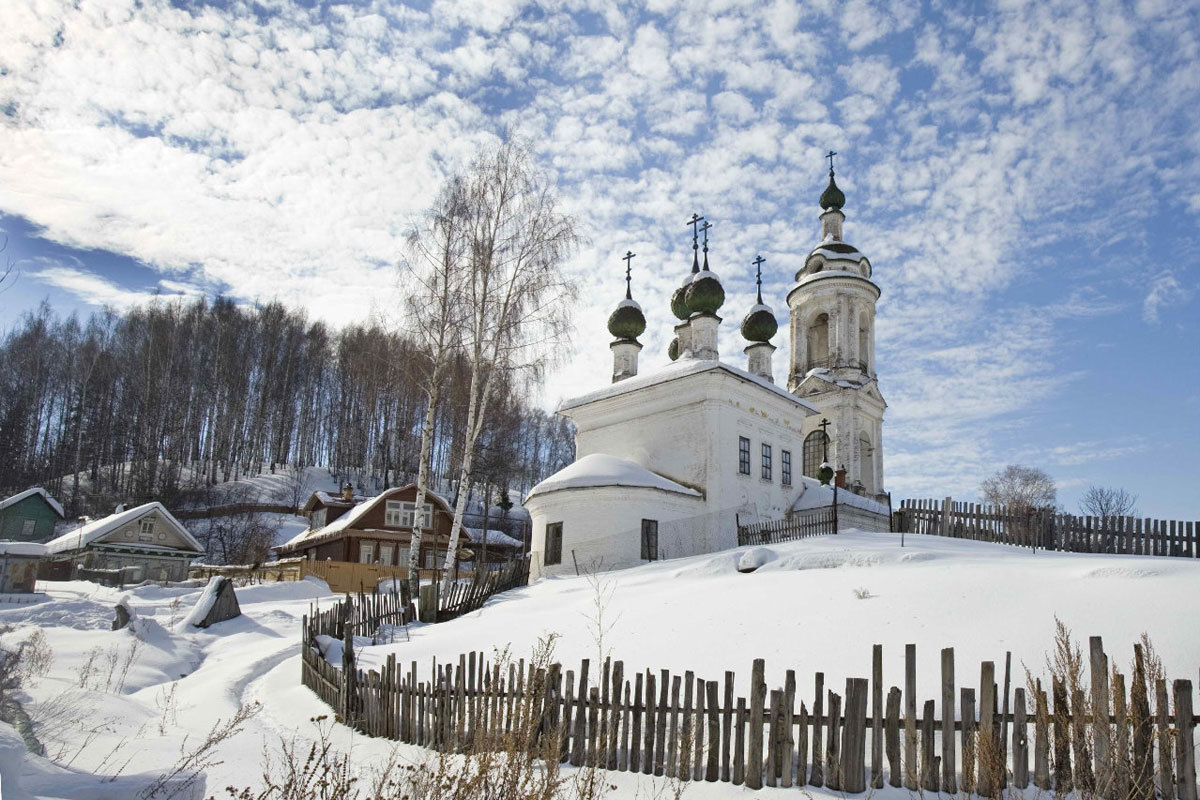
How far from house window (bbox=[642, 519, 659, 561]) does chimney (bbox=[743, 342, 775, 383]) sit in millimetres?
11392

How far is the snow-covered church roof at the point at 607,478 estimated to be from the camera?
22891mm

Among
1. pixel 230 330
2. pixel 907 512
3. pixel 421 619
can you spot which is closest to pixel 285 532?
pixel 230 330

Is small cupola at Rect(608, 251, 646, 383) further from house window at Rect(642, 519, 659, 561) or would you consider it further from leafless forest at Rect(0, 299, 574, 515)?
leafless forest at Rect(0, 299, 574, 515)

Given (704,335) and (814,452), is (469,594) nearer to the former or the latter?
(704,335)

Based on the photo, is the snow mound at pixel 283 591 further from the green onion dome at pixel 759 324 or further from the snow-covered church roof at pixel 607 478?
the green onion dome at pixel 759 324

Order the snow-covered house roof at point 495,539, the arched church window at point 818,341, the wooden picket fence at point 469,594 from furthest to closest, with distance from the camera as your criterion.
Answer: the snow-covered house roof at point 495,539
the arched church window at point 818,341
the wooden picket fence at point 469,594

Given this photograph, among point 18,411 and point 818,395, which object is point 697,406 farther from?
point 18,411

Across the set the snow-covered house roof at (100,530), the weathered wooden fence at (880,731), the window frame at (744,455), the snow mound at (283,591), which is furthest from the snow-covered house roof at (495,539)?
the weathered wooden fence at (880,731)

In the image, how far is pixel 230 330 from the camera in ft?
196

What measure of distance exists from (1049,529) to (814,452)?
1948cm

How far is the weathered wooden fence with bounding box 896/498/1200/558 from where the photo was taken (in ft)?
56.3

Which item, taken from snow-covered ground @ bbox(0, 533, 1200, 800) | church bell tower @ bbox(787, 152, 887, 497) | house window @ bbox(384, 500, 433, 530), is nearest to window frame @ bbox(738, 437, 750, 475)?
snow-covered ground @ bbox(0, 533, 1200, 800)

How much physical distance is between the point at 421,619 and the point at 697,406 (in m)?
11.6

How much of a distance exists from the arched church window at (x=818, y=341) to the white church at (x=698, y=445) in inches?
47.3
